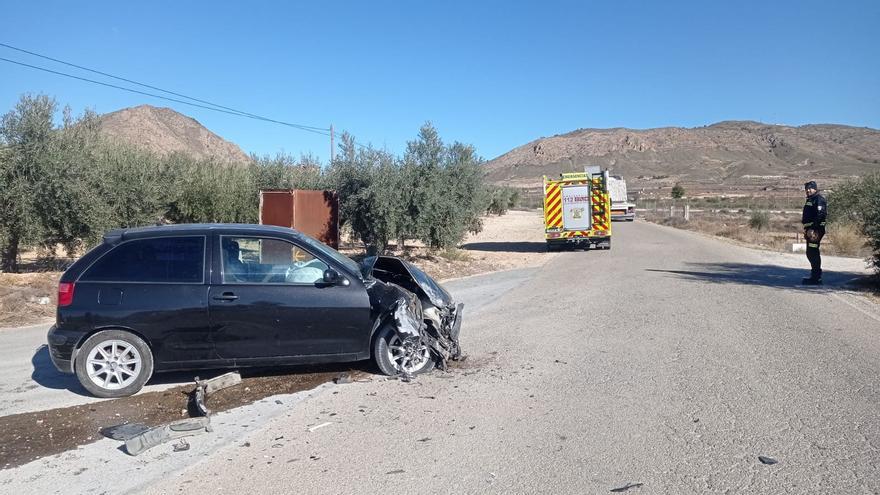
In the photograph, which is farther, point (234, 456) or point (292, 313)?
point (292, 313)

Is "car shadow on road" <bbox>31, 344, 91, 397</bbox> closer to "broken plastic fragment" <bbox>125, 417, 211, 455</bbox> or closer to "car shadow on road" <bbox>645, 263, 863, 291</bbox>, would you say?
"broken plastic fragment" <bbox>125, 417, 211, 455</bbox>

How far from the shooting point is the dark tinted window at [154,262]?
6.69m

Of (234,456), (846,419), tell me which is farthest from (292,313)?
(846,419)

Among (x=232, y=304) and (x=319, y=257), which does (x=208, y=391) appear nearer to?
(x=232, y=304)

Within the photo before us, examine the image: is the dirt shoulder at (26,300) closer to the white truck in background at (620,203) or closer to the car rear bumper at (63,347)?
the car rear bumper at (63,347)

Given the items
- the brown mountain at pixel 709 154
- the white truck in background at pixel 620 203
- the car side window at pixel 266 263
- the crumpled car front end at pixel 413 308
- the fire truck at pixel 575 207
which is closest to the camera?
the car side window at pixel 266 263

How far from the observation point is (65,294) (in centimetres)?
654

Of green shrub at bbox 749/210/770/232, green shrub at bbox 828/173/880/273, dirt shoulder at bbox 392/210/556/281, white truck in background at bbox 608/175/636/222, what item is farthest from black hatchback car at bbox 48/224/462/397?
white truck in background at bbox 608/175/636/222

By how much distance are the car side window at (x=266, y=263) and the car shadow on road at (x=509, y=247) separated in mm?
20219

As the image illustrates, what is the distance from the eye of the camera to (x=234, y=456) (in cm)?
496

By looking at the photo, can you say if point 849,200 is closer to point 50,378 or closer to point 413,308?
point 413,308

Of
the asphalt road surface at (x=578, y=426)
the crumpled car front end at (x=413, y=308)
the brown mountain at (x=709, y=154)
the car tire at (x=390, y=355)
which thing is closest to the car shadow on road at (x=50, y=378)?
the asphalt road surface at (x=578, y=426)

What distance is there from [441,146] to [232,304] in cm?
1539

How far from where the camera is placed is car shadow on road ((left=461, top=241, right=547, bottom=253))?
90.2 feet
